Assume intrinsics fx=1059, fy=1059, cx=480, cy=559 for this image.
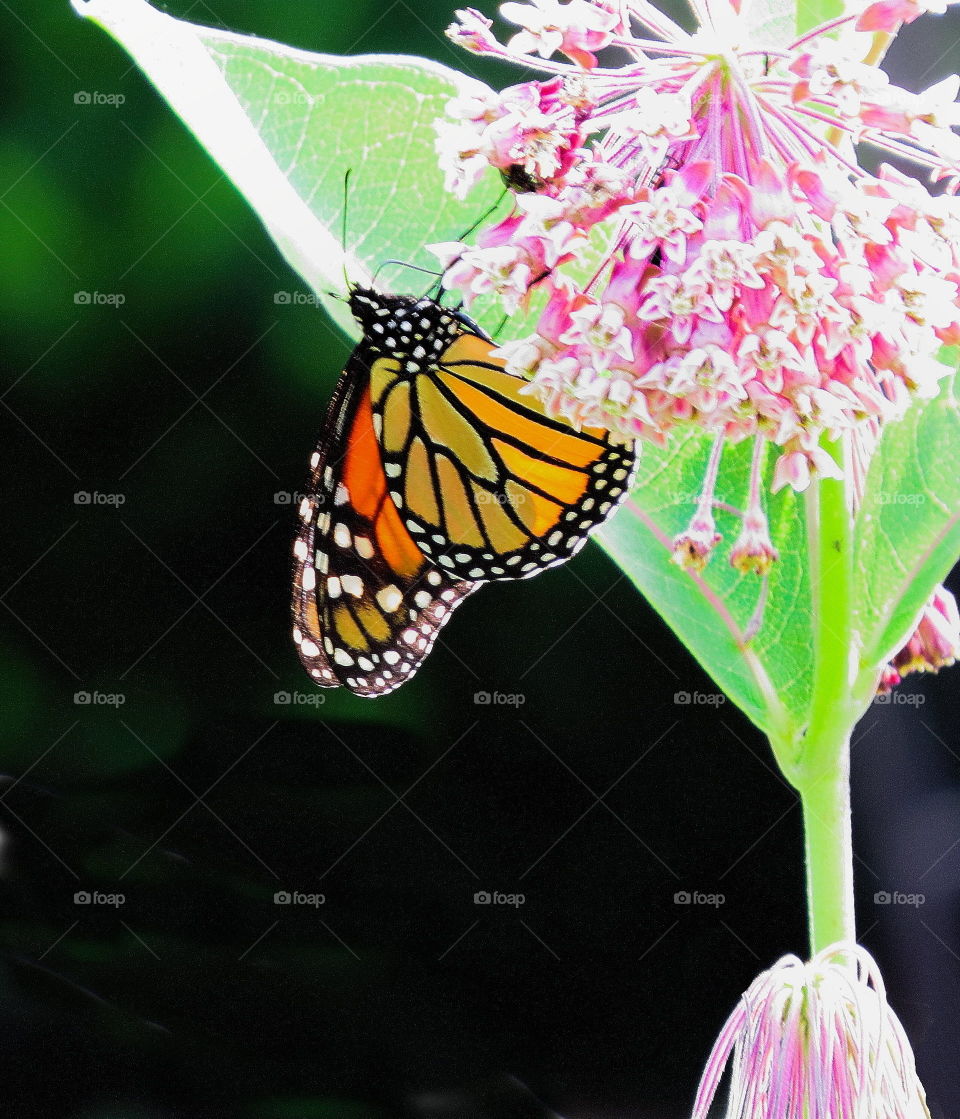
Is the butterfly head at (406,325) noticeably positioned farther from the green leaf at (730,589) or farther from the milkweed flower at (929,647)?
the milkweed flower at (929,647)

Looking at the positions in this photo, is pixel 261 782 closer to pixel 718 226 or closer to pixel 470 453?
pixel 470 453

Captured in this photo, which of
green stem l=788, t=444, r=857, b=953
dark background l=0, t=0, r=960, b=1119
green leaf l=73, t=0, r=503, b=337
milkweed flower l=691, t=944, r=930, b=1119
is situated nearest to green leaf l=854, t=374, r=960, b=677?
green stem l=788, t=444, r=857, b=953

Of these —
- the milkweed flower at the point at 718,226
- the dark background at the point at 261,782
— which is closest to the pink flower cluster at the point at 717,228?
the milkweed flower at the point at 718,226

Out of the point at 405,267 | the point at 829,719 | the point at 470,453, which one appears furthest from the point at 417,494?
the point at 829,719

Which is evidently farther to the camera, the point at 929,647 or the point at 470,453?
the point at 470,453

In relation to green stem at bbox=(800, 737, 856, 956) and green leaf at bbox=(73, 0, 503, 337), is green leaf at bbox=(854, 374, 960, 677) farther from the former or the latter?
green leaf at bbox=(73, 0, 503, 337)
